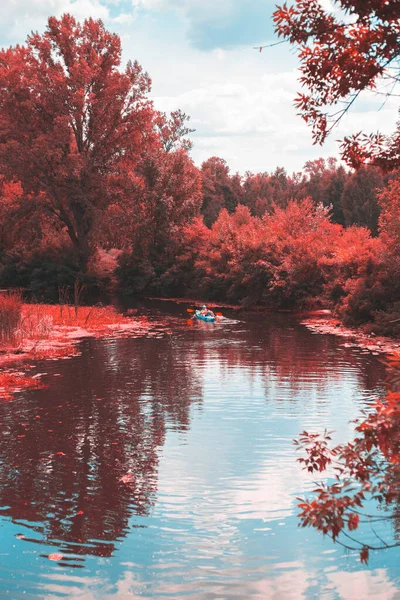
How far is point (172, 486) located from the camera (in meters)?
8.77

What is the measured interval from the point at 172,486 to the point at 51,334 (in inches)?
599

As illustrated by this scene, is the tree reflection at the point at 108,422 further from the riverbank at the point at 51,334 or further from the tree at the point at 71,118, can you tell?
the tree at the point at 71,118

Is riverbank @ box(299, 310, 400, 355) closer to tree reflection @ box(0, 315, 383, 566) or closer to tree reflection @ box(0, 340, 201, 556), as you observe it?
tree reflection @ box(0, 315, 383, 566)

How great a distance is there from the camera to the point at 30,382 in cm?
1516

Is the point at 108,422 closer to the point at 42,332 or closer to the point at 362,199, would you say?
the point at 42,332

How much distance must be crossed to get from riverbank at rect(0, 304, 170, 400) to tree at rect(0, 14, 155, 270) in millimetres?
18517

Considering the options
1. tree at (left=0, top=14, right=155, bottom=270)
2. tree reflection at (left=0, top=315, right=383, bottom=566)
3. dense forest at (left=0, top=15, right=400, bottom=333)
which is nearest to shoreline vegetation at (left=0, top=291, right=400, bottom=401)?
tree reflection at (left=0, top=315, right=383, bottom=566)

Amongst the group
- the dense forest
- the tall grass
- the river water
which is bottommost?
the river water

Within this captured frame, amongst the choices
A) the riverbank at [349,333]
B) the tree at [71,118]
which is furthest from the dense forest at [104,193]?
the riverbank at [349,333]

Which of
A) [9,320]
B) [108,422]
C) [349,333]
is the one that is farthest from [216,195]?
[108,422]

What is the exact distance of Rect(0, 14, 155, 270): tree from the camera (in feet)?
147

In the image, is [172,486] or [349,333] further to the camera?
[349,333]

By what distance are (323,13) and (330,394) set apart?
363 inches

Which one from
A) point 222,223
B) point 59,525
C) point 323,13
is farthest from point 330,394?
point 222,223
